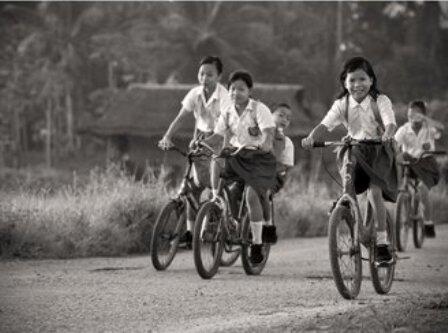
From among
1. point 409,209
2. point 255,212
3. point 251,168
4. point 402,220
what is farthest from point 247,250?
point 409,209

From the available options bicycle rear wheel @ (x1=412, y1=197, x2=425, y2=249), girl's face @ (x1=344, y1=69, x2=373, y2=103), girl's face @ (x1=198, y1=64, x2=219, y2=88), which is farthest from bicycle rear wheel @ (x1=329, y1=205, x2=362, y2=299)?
bicycle rear wheel @ (x1=412, y1=197, x2=425, y2=249)

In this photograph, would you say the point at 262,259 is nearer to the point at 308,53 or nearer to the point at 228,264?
the point at 228,264

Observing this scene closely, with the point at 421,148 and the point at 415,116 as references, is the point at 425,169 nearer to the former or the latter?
the point at 421,148

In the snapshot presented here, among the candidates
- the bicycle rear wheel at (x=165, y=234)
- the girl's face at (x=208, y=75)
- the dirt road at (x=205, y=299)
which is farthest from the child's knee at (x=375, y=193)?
the girl's face at (x=208, y=75)

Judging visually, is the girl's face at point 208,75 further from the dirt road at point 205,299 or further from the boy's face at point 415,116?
the boy's face at point 415,116

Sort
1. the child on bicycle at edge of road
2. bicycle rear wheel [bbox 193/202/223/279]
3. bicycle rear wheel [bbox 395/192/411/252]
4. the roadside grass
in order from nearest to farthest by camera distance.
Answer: bicycle rear wheel [bbox 193/202/223/279]
the child on bicycle at edge of road
the roadside grass
bicycle rear wheel [bbox 395/192/411/252]

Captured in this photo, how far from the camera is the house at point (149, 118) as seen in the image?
123 feet

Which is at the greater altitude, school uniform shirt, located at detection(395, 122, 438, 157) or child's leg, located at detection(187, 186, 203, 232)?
school uniform shirt, located at detection(395, 122, 438, 157)

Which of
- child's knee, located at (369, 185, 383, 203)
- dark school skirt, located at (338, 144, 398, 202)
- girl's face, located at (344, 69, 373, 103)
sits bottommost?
child's knee, located at (369, 185, 383, 203)

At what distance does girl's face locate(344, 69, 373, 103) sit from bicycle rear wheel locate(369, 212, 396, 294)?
1.05 metres

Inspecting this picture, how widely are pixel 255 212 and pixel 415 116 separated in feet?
14.6

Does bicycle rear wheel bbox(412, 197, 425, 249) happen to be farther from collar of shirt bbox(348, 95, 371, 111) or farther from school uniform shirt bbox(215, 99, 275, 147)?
collar of shirt bbox(348, 95, 371, 111)

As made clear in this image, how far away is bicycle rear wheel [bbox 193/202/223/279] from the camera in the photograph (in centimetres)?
913

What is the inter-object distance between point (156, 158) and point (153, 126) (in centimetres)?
120
